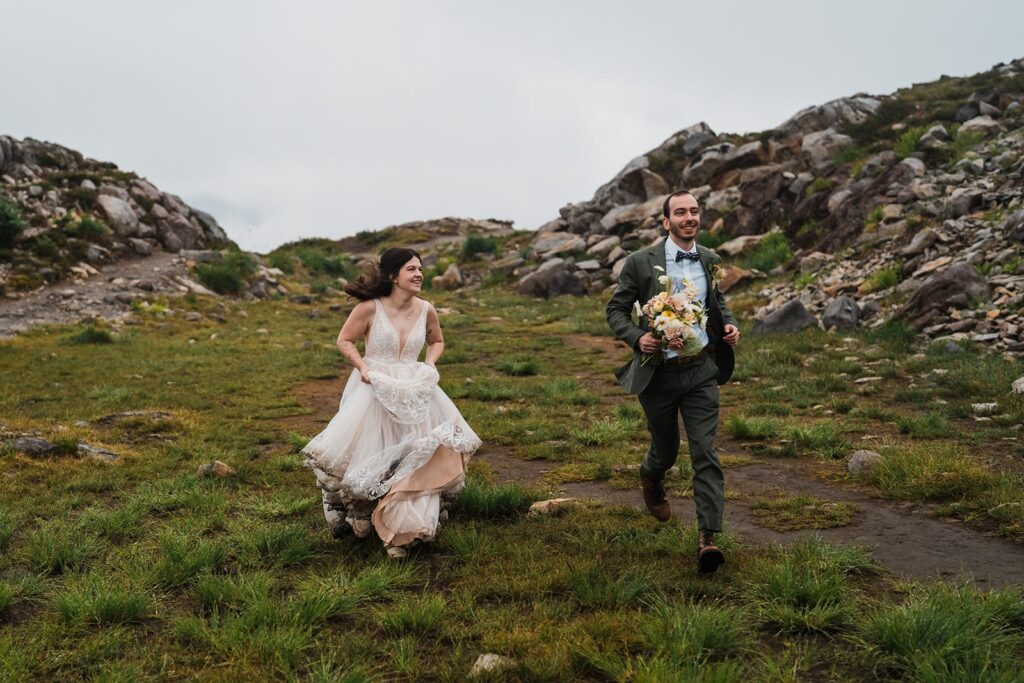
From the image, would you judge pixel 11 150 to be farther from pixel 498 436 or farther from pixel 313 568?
pixel 313 568

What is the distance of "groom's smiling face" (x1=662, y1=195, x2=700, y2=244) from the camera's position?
5.19 m

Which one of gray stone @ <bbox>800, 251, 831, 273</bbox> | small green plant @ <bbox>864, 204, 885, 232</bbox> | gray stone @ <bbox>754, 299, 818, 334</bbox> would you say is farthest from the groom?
small green plant @ <bbox>864, 204, 885, 232</bbox>

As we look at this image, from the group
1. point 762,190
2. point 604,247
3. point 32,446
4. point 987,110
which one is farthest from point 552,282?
point 32,446

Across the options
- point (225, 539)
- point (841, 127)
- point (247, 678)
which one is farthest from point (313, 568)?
point (841, 127)

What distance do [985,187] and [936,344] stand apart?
7.96m

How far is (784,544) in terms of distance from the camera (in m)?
5.28

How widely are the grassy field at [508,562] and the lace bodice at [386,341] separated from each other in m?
1.36

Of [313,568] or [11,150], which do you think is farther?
[11,150]

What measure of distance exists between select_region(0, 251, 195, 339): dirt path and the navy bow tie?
52.4 ft

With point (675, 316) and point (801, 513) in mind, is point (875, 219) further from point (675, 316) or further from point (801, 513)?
point (675, 316)

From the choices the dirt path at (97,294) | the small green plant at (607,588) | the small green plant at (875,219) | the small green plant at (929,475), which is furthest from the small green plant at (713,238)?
the small green plant at (607,588)

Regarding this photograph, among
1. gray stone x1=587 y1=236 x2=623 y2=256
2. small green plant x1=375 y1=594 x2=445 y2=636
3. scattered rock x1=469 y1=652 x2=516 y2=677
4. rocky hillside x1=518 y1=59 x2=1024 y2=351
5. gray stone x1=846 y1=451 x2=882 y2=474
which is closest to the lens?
scattered rock x1=469 y1=652 x2=516 y2=677

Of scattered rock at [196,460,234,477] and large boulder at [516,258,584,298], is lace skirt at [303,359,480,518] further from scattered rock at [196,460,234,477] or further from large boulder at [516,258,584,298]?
large boulder at [516,258,584,298]

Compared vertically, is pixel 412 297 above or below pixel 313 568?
above
